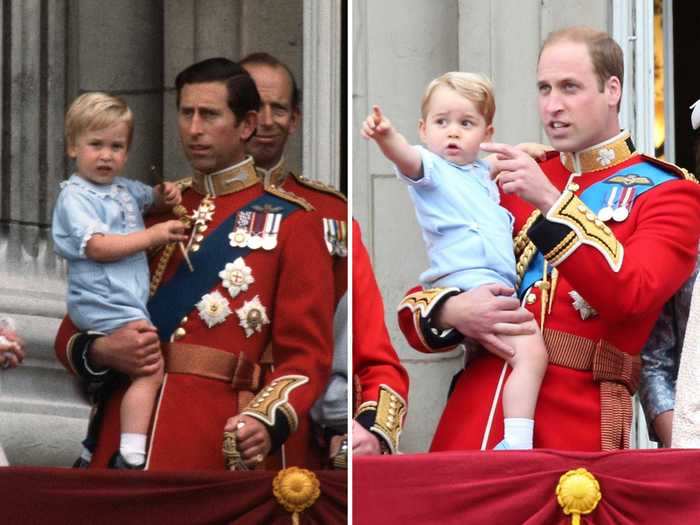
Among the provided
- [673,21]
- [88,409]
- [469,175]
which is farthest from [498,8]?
[88,409]

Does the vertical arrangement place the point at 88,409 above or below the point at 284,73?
below

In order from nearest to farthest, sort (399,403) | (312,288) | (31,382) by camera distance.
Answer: (31,382), (312,288), (399,403)

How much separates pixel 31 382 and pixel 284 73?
931 millimetres

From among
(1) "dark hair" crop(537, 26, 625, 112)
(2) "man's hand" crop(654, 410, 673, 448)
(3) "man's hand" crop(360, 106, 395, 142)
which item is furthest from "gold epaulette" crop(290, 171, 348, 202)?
(2) "man's hand" crop(654, 410, 673, 448)

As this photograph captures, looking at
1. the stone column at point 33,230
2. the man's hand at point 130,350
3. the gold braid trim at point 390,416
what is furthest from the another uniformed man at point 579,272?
the stone column at point 33,230

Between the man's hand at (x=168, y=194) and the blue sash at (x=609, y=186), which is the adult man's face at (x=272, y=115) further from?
the blue sash at (x=609, y=186)

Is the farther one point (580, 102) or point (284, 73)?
point (580, 102)

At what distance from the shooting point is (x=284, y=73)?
Result: 6332 millimetres

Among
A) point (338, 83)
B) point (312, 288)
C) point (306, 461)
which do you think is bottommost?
point (306, 461)

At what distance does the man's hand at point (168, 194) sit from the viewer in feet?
20.6

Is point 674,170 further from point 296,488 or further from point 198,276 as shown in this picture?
point 296,488

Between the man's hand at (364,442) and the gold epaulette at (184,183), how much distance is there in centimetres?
106

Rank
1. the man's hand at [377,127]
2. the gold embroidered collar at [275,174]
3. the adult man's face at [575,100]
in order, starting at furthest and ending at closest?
the adult man's face at [575,100] < the man's hand at [377,127] < the gold embroidered collar at [275,174]

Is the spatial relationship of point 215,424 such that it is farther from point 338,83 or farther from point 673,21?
point 673,21
